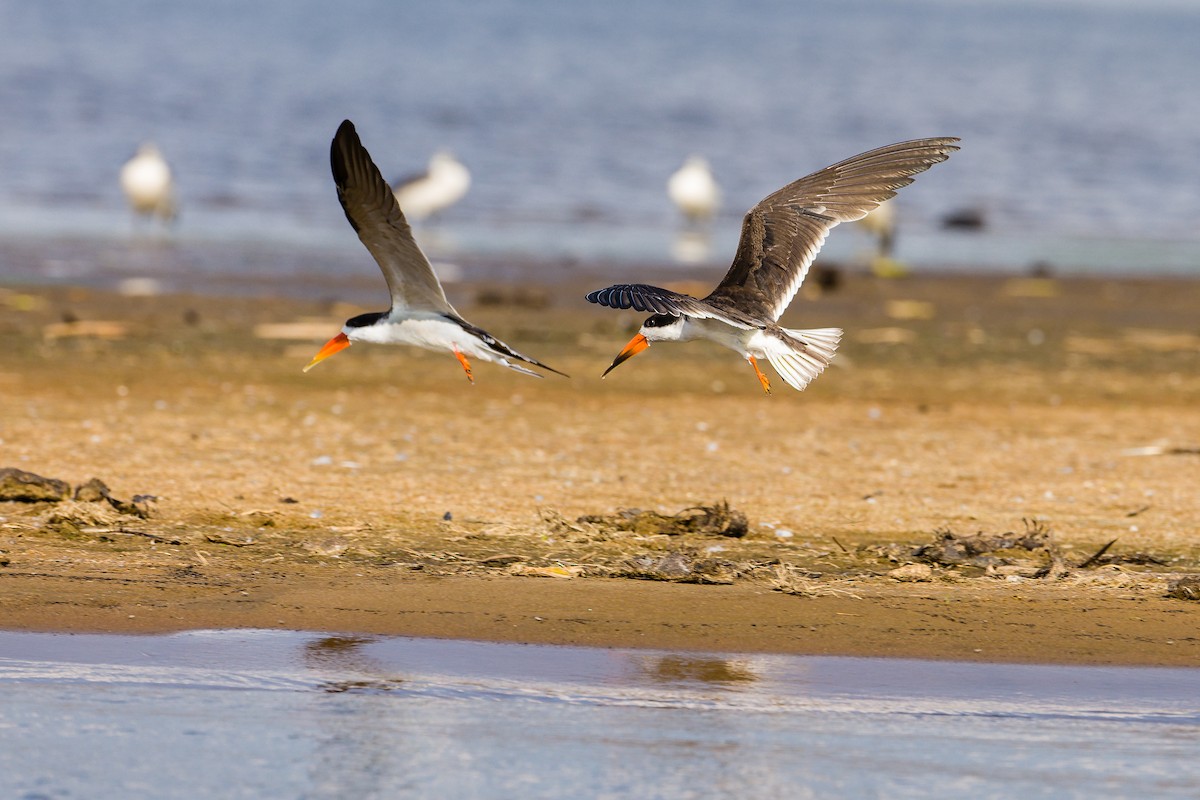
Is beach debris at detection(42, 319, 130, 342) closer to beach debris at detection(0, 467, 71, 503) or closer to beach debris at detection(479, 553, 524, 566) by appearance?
beach debris at detection(0, 467, 71, 503)

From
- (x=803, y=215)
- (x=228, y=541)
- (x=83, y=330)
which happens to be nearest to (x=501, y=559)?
(x=228, y=541)

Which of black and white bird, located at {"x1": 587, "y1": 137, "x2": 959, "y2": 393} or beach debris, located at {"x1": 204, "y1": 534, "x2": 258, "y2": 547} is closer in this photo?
beach debris, located at {"x1": 204, "y1": 534, "x2": 258, "y2": 547}

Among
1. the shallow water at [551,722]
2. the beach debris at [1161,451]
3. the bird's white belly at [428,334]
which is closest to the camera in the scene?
the shallow water at [551,722]

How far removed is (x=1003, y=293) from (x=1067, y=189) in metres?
15.4

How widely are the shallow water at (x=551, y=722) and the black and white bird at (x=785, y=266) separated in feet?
7.85

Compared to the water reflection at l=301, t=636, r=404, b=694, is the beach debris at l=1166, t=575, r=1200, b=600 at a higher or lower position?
higher

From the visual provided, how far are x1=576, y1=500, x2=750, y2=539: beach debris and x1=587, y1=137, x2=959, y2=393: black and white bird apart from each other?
71cm

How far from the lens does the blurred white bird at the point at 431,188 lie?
23688mm

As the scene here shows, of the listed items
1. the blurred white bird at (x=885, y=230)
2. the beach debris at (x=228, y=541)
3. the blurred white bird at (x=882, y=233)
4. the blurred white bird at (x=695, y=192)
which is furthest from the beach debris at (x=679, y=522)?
the blurred white bird at (x=695, y=192)

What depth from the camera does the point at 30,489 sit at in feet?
27.8

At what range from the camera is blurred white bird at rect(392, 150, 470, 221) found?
77.7 ft

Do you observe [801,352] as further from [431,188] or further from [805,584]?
[431,188]

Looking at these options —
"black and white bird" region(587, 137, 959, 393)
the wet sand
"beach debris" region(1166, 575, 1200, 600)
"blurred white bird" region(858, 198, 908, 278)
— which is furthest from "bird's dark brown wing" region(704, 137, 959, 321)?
"blurred white bird" region(858, 198, 908, 278)

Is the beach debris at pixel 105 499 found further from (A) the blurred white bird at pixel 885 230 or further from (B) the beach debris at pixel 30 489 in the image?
(A) the blurred white bird at pixel 885 230
